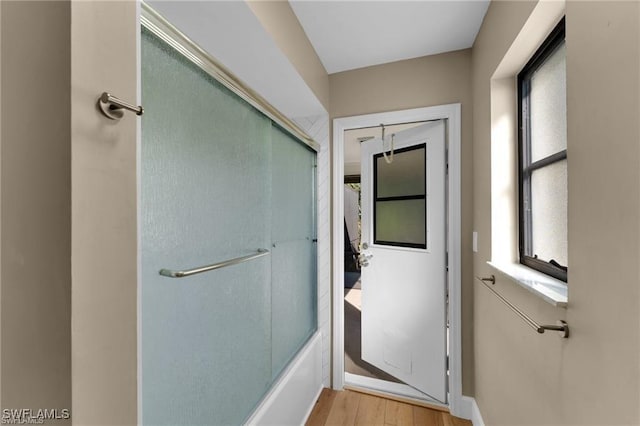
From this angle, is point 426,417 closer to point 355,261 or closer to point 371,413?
point 371,413

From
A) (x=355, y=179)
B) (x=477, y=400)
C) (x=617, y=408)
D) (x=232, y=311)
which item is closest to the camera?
(x=617, y=408)

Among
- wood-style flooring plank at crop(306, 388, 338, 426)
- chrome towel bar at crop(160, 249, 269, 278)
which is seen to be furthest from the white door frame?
chrome towel bar at crop(160, 249, 269, 278)

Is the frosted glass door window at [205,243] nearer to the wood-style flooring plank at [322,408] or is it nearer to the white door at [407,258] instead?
the wood-style flooring plank at [322,408]

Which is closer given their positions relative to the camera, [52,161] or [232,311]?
[52,161]

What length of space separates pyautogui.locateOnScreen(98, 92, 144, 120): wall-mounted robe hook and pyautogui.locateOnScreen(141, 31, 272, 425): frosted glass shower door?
182 mm

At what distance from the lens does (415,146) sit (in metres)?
1.99

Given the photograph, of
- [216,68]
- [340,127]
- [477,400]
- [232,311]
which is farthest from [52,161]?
[477,400]

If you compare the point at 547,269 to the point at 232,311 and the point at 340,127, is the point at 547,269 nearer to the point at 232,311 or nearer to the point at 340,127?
the point at 232,311

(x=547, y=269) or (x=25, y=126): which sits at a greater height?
(x=25, y=126)

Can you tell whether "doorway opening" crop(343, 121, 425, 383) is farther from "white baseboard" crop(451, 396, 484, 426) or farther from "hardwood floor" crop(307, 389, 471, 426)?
"white baseboard" crop(451, 396, 484, 426)

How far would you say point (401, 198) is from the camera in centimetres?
209

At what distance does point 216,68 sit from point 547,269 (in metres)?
1.44

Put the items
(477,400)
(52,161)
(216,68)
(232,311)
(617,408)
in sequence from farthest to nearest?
(477,400), (232,311), (216,68), (617,408), (52,161)

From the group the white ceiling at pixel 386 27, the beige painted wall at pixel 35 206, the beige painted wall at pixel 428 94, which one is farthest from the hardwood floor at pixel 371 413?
the white ceiling at pixel 386 27
